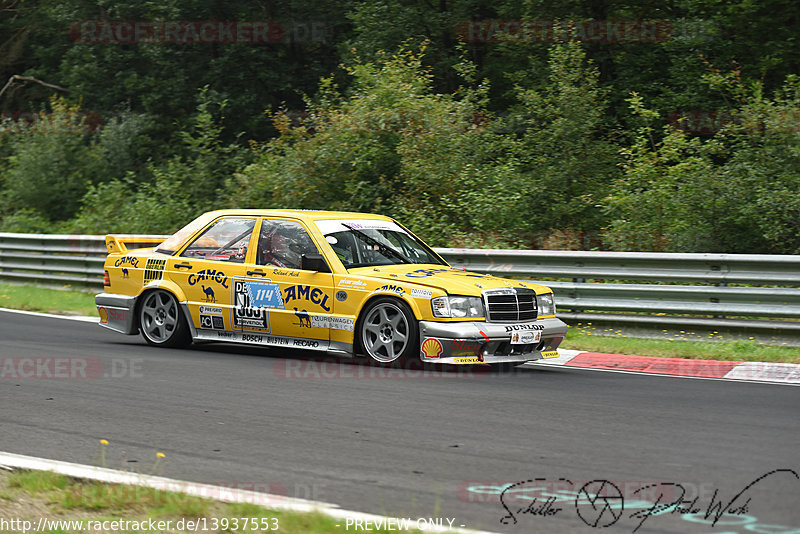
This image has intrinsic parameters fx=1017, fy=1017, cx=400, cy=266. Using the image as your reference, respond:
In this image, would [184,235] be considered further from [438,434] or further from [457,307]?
[438,434]

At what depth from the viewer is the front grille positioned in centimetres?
962

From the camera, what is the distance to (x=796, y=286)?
11.5 meters

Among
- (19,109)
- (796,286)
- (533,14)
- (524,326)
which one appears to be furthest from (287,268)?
(19,109)

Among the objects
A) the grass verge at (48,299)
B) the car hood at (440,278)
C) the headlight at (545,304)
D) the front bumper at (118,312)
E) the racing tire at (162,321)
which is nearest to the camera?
the car hood at (440,278)

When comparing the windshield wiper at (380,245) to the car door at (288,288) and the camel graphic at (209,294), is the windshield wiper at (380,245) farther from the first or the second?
the camel graphic at (209,294)

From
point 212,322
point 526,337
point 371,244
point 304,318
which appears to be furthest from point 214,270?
point 526,337

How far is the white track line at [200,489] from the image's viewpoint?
4.56m

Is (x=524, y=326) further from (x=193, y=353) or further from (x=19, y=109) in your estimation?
(x=19, y=109)

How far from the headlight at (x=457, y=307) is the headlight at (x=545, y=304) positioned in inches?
32.6

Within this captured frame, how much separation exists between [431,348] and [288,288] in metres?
1.82

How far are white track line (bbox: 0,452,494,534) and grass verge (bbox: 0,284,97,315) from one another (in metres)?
9.91

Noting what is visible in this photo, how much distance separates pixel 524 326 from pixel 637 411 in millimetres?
2246

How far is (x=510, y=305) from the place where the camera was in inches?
384
